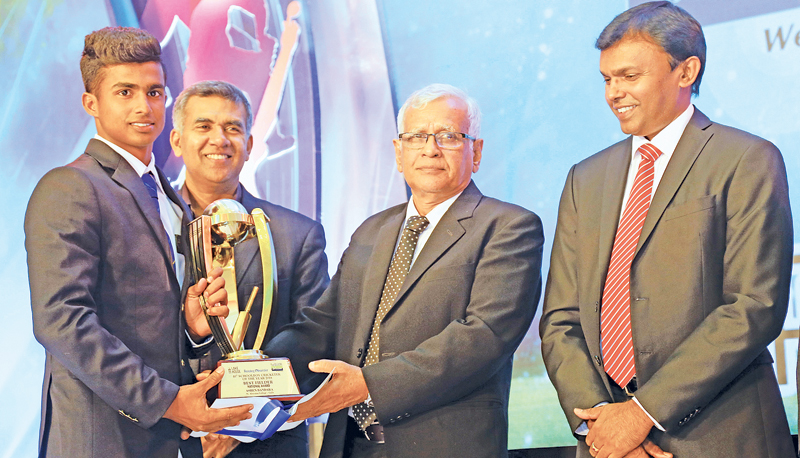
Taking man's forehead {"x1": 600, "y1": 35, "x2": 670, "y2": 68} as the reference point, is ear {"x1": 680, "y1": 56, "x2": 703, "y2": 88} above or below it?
below

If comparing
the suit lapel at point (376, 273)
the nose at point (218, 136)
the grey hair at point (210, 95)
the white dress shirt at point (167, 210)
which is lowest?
the suit lapel at point (376, 273)

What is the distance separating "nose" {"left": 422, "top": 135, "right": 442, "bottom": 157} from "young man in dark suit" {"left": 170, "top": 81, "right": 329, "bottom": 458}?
2.45ft

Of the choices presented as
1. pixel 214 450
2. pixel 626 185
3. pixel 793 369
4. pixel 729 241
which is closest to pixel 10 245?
pixel 214 450

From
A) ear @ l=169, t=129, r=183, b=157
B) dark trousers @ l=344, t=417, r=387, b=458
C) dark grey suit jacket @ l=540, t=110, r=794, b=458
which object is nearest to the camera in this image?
dark grey suit jacket @ l=540, t=110, r=794, b=458

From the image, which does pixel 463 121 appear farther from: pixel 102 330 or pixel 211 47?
pixel 211 47

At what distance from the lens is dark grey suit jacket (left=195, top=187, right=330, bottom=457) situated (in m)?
2.81

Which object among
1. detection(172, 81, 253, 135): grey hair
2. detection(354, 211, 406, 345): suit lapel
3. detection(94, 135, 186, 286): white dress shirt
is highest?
detection(172, 81, 253, 135): grey hair

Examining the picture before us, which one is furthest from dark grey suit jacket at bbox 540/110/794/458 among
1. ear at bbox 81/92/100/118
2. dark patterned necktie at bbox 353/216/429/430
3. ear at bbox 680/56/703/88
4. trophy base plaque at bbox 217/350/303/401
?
ear at bbox 81/92/100/118

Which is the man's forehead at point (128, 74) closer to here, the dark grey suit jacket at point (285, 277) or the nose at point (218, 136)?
the nose at point (218, 136)

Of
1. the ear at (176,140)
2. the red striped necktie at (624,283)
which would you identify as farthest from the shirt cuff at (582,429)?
the ear at (176,140)

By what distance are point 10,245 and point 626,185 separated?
310 cm

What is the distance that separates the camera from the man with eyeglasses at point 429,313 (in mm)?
2379

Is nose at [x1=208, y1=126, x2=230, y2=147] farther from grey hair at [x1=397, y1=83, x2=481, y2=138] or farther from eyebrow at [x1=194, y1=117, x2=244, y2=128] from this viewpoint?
grey hair at [x1=397, y1=83, x2=481, y2=138]

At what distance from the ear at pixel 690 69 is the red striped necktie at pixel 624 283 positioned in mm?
237
